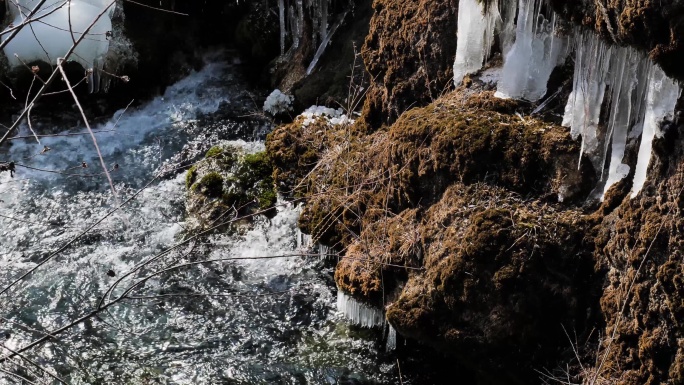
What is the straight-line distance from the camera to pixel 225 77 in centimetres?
966

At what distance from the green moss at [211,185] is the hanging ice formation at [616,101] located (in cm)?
365

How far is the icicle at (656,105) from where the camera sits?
3.90 metres

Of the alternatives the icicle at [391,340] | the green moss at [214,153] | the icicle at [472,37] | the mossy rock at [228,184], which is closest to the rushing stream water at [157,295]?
the icicle at [391,340]

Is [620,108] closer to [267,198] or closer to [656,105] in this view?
[656,105]

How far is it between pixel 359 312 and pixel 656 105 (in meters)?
2.61

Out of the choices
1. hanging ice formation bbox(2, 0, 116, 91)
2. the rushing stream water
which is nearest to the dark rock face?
the rushing stream water

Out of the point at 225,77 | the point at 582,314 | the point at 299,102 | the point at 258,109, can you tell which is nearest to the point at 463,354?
the point at 582,314

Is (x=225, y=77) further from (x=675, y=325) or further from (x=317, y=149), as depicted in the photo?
(x=675, y=325)

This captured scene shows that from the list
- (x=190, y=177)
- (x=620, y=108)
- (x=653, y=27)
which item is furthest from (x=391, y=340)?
(x=190, y=177)

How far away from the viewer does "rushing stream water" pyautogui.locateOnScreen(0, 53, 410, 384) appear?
218 inches

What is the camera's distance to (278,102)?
27.9 ft

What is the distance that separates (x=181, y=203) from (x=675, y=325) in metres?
4.89

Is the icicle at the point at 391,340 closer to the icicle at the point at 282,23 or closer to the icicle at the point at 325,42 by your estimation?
the icicle at the point at 325,42

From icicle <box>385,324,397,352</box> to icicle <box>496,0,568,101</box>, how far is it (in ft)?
5.96
